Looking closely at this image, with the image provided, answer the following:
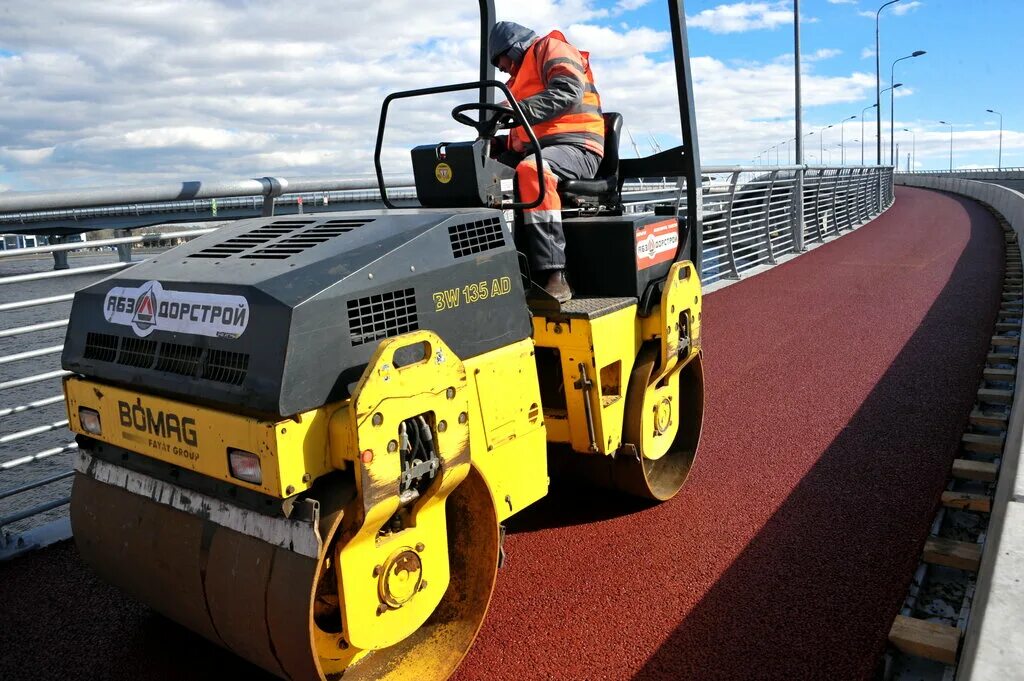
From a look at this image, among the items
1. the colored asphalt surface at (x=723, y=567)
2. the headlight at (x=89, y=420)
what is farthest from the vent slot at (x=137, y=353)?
the colored asphalt surface at (x=723, y=567)

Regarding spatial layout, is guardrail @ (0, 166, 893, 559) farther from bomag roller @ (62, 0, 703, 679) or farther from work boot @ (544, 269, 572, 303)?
work boot @ (544, 269, 572, 303)

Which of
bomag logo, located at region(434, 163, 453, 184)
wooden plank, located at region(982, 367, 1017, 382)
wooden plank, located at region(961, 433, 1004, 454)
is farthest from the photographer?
wooden plank, located at region(982, 367, 1017, 382)

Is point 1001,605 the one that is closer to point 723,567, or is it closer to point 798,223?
point 723,567

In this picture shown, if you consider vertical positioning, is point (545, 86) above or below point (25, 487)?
above

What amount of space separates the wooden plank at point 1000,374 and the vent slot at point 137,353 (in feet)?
19.0

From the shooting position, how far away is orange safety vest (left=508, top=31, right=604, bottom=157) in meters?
3.79

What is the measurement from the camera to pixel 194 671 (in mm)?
2891

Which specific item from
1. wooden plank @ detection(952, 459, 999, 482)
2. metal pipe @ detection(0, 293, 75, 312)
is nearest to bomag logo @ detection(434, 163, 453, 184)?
metal pipe @ detection(0, 293, 75, 312)

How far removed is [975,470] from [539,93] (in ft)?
9.63

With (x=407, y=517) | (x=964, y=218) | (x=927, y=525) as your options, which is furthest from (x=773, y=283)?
(x=964, y=218)

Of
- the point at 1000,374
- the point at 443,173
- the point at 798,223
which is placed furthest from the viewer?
the point at 798,223

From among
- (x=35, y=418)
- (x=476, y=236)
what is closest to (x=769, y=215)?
(x=35, y=418)

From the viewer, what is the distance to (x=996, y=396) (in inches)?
221

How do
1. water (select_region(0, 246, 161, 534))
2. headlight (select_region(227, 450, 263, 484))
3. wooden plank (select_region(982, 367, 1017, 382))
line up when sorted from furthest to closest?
wooden plank (select_region(982, 367, 1017, 382)), water (select_region(0, 246, 161, 534)), headlight (select_region(227, 450, 263, 484))
